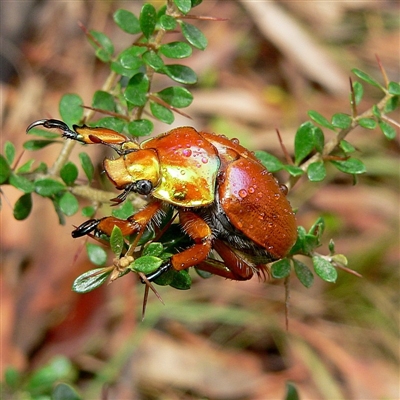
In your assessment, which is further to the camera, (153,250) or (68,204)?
(68,204)

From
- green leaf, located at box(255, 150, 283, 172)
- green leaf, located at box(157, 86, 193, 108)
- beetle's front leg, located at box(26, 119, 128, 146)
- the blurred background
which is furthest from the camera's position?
the blurred background

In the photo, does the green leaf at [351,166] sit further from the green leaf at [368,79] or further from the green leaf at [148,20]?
the green leaf at [148,20]

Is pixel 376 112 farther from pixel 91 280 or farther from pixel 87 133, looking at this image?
pixel 91 280

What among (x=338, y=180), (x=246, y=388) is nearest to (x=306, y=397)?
(x=246, y=388)

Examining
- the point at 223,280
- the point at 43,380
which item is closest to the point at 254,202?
the point at 43,380

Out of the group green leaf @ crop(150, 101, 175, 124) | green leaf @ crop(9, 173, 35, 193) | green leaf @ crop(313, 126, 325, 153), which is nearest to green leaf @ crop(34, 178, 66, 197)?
green leaf @ crop(9, 173, 35, 193)

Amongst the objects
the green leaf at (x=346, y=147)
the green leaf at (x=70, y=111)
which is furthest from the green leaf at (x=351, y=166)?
the green leaf at (x=70, y=111)

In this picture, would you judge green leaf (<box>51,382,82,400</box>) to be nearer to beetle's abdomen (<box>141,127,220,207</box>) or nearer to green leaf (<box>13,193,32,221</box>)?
green leaf (<box>13,193,32,221</box>)
